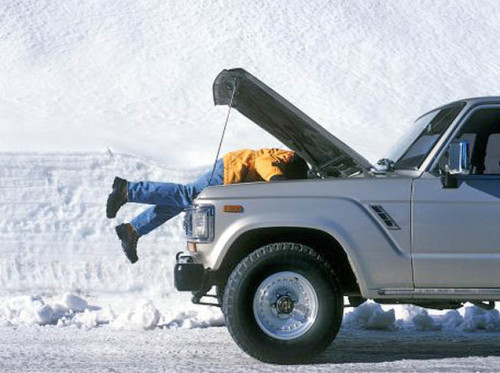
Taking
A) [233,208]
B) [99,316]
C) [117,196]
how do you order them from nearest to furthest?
[233,208]
[99,316]
[117,196]

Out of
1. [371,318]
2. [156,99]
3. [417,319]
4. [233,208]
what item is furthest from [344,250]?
[156,99]

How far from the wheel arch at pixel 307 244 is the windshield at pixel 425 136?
2.64 ft

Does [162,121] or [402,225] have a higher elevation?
[162,121]

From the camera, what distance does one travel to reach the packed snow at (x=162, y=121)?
7.76m

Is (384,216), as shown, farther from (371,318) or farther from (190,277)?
(371,318)

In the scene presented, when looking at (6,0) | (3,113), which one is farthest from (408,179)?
(6,0)

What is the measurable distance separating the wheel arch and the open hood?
618 mm

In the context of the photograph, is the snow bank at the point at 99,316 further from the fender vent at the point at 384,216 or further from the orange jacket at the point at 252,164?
the fender vent at the point at 384,216

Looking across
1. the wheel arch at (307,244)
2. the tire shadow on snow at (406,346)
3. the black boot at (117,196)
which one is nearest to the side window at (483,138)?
the wheel arch at (307,244)

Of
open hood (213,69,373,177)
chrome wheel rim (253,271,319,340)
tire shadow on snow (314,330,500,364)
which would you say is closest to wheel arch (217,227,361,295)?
chrome wheel rim (253,271,319,340)

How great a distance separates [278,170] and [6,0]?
36150mm

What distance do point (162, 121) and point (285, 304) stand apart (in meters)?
22.4

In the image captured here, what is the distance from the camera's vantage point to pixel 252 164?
7.81 meters

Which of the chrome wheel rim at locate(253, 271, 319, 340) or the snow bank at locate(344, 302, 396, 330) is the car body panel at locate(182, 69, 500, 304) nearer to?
the chrome wheel rim at locate(253, 271, 319, 340)
